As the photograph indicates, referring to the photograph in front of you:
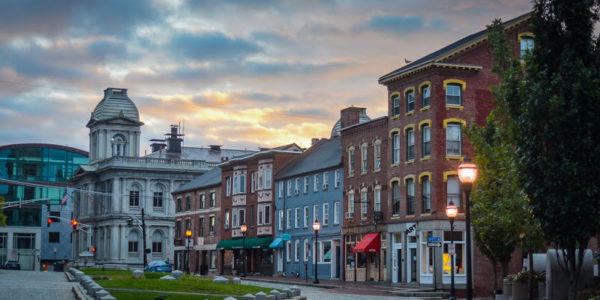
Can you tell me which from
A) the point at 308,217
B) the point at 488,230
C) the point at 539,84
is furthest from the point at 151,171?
the point at 539,84

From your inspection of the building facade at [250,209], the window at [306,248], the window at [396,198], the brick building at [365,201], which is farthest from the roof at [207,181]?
the window at [396,198]

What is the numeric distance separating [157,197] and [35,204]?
107 ft

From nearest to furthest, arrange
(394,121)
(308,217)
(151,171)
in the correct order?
(394,121) → (308,217) → (151,171)

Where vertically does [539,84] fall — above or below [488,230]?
above

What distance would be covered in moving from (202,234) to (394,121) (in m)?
41.7

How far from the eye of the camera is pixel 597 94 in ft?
85.9

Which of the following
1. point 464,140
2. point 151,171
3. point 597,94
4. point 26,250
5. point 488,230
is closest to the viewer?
point 597,94

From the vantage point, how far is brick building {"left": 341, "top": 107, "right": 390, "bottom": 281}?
63.6m

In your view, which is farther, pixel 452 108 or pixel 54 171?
pixel 54 171

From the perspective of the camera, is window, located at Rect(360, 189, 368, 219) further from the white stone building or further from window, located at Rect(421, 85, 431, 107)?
the white stone building

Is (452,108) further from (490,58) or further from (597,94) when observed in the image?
(597,94)

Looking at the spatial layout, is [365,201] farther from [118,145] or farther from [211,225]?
[118,145]

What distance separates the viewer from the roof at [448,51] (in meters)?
57.6

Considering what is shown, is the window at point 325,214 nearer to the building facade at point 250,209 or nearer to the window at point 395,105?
the building facade at point 250,209
